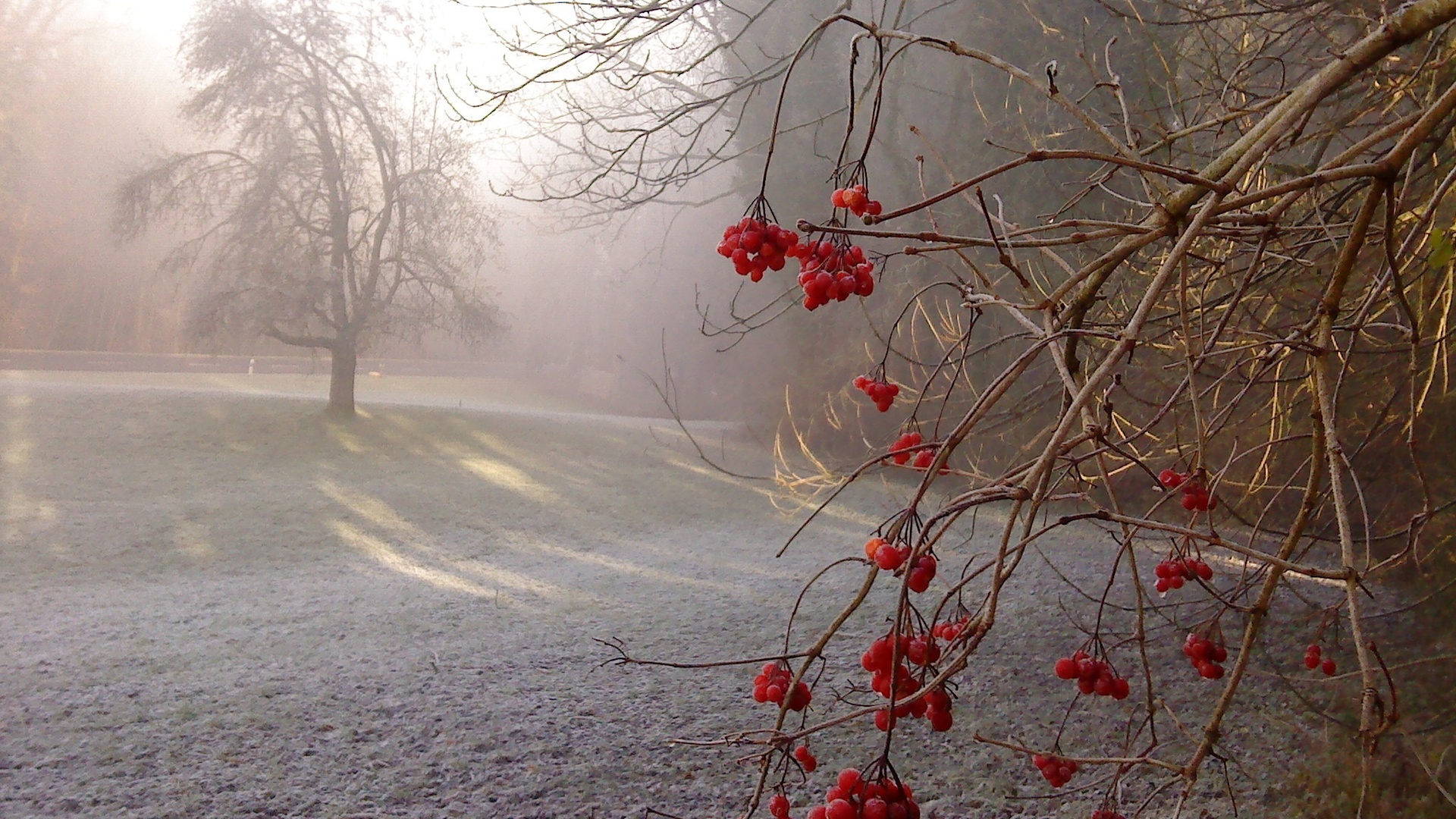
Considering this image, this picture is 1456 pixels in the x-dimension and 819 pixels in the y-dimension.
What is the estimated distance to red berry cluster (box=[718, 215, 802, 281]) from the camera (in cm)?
104

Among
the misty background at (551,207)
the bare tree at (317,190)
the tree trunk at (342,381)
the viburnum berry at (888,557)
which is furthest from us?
the tree trunk at (342,381)

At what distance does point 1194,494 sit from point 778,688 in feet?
2.01

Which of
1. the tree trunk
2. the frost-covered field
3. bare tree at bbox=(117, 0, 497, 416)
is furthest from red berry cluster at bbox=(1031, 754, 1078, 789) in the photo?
the tree trunk

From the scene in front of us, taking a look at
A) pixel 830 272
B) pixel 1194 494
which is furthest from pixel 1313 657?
pixel 830 272

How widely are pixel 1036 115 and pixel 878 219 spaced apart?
617 cm

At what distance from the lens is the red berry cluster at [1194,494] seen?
110 centimetres

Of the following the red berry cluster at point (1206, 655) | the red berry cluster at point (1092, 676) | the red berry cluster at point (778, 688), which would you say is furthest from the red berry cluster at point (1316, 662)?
the red berry cluster at point (778, 688)

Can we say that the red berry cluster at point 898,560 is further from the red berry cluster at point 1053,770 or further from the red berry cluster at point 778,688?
the red berry cluster at point 1053,770

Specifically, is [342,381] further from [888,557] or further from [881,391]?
[888,557]

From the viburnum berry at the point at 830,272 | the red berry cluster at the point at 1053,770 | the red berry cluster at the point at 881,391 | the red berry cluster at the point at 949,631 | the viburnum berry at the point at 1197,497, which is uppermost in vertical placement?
the viburnum berry at the point at 830,272

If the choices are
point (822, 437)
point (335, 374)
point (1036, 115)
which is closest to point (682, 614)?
point (1036, 115)

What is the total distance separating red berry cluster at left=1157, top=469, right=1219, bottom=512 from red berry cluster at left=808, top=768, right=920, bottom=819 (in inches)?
19.6

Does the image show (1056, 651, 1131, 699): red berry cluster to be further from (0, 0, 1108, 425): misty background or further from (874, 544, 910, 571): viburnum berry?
(0, 0, 1108, 425): misty background

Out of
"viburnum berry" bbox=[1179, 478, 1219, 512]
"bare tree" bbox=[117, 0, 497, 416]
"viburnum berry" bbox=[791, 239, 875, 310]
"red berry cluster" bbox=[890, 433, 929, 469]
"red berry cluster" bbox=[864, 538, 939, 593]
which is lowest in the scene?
"red berry cluster" bbox=[864, 538, 939, 593]
